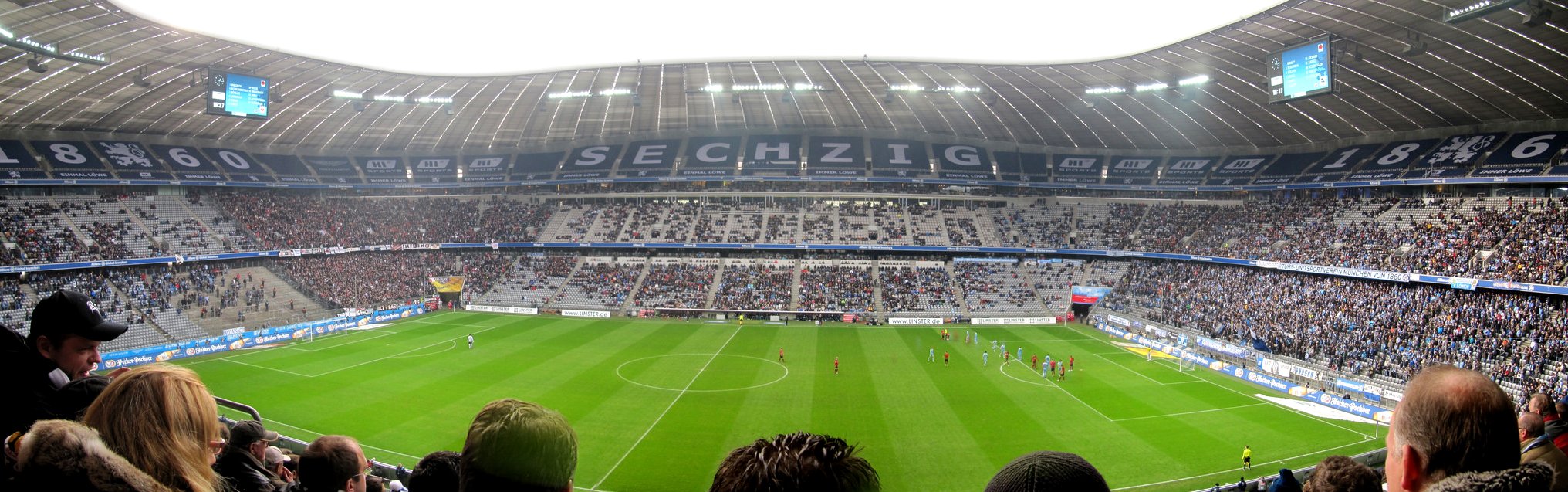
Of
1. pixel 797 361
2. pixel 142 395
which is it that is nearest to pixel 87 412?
pixel 142 395

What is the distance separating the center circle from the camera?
28.8 metres

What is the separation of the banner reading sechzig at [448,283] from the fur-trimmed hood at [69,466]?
190ft

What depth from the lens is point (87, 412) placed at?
8.27 ft

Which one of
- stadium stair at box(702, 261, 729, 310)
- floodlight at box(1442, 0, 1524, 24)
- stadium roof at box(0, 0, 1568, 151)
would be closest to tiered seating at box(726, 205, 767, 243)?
stadium stair at box(702, 261, 729, 310)

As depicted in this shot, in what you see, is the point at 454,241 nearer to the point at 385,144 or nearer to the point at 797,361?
the point at 385,144

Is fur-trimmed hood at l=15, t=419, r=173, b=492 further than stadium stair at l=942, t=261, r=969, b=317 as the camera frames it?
No

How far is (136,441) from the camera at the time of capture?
242cm

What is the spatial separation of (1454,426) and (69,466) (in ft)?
14.8

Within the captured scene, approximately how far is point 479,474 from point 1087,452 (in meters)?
22.1

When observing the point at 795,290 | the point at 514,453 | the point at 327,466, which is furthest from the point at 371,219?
the point at 514,453

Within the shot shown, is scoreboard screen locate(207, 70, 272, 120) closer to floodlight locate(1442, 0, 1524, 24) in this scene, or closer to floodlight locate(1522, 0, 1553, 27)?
floodlight locate(1442, 0, 1524, 24)

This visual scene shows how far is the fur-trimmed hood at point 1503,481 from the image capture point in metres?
2.16

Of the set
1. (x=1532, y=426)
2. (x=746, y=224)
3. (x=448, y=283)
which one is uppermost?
(x=746, y=224)

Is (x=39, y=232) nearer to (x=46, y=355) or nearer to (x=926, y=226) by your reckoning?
(x=46, y=355)
